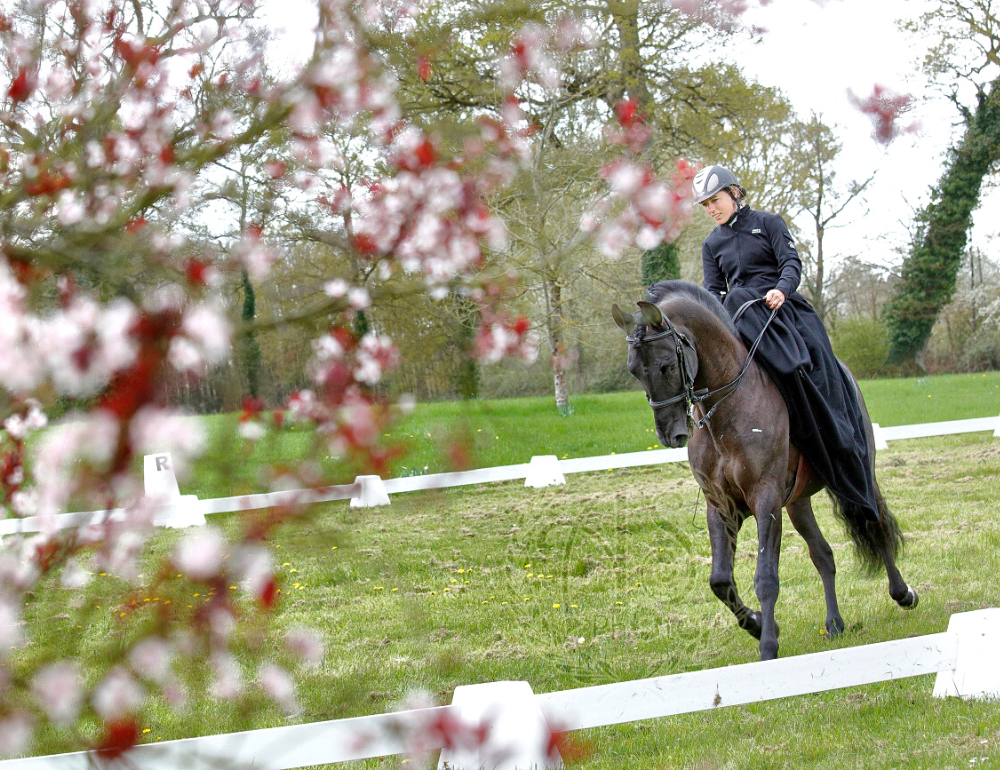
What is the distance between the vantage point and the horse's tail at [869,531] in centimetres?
517

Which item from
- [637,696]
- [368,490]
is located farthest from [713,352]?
[368,490]

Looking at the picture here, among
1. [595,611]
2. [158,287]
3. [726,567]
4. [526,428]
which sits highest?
[158,287]

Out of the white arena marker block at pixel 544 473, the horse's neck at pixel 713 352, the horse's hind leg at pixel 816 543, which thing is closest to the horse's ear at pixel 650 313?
the horse's neck at pixel 713 352

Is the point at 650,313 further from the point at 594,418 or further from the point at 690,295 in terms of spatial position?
the point at 594,418

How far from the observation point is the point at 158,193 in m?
1.32

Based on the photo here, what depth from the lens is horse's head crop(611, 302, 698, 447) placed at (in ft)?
13.2

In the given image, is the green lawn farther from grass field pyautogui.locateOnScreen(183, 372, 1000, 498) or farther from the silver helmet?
the silver helmet

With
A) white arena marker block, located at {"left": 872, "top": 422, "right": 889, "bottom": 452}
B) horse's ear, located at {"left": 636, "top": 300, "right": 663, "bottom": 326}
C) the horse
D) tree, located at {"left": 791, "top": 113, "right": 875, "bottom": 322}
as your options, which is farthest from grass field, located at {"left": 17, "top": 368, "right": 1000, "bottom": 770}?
tree, located at {"left": 791, "top": 113, "right": 875, "bottom": 322}

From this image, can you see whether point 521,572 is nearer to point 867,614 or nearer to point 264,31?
point 867,614

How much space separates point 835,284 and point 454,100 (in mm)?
28982

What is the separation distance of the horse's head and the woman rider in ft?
2.44

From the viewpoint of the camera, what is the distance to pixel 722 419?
4402mm

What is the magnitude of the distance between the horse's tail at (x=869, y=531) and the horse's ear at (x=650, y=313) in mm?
1923

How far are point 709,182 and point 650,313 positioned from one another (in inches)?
43.4
